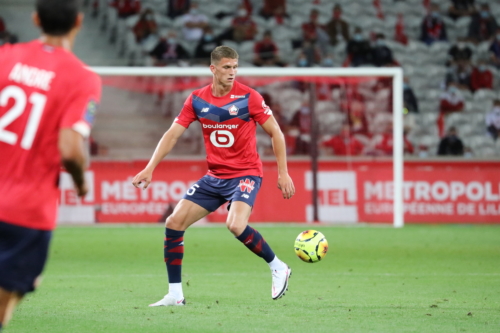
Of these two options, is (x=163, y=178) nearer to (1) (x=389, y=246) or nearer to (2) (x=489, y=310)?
(1) (x=389, y=246)

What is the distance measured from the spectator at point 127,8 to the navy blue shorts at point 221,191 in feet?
51.7

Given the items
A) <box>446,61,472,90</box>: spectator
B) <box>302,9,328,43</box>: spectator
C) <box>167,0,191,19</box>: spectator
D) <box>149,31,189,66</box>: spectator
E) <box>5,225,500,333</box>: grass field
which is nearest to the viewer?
<box>5,225,500,333</box>: grass field

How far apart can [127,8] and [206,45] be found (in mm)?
3215

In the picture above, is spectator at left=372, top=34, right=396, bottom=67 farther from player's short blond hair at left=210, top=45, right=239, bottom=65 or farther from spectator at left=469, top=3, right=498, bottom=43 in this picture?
player's short blond hair at left=210, top=45, right=239, bottom=65

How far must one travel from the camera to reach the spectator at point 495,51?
850 inches

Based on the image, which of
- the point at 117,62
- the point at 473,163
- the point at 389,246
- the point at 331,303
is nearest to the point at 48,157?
the point at 331,303

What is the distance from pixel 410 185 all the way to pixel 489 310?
9.78 m

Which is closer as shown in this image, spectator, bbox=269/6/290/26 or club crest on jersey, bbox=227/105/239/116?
club crest on jersey, bbox=227/105/239/116

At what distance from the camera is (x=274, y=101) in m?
16.2

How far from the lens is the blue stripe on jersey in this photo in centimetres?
726

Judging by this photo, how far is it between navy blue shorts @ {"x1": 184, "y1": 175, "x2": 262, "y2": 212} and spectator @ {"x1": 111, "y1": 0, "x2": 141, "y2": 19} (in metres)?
15.7

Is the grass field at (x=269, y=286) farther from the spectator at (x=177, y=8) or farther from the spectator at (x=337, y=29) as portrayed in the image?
the spectator at (x=177, y=8)

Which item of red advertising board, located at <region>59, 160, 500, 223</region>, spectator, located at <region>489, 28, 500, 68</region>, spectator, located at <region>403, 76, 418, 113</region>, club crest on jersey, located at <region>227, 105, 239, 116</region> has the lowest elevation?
red advertising board, located at <region>59, 160, 500, 223</region>

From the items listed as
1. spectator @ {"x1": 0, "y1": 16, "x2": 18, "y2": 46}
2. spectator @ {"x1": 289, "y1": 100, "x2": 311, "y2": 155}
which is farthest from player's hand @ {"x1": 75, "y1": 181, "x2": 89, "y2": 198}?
spectator @ {"x1": 0, "y1": 16, "x2": 18, "y2": 46}
